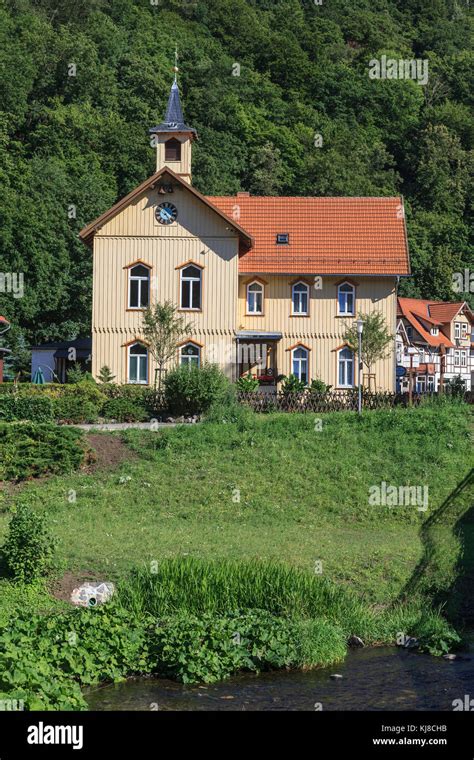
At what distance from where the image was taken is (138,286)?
3959 cm

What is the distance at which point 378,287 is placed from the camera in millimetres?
41156

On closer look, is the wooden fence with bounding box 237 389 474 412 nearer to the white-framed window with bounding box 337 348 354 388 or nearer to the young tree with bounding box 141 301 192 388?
the young tree with bounding box 141 301 192 388

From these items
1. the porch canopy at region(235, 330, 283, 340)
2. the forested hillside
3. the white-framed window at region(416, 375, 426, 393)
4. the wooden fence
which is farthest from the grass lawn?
the forested hillside

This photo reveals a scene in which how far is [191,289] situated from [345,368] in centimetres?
726

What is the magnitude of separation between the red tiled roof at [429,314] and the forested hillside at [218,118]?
8.10 metres

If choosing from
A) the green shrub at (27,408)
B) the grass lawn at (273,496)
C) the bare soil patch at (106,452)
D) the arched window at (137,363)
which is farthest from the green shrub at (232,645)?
the arched window at (137,363)

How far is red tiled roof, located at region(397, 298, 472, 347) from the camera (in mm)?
64375

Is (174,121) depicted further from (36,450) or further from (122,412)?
(36,450)

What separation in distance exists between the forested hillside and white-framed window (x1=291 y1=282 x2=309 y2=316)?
61.8 ft

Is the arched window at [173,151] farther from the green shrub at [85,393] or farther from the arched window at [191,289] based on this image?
the green shrub at [85,393]

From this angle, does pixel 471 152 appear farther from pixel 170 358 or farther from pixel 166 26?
pixel 170 358

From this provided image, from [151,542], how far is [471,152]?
76.8 m

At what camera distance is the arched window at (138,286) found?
39.5 metres

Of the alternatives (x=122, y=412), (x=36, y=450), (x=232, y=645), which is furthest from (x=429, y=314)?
(x=232, y=645)
